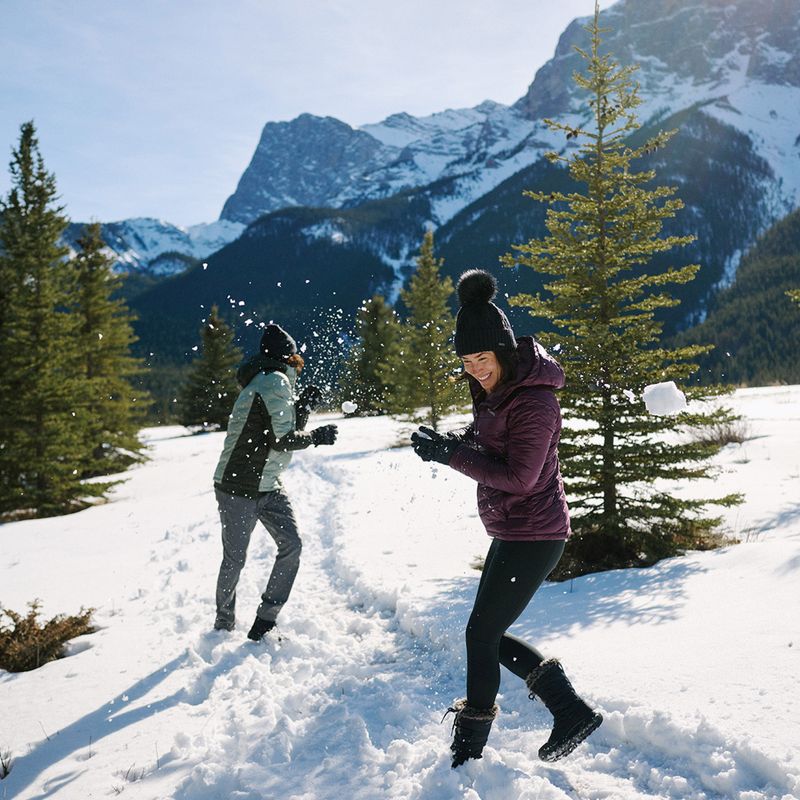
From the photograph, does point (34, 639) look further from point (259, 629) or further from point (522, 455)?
point (522, 455)

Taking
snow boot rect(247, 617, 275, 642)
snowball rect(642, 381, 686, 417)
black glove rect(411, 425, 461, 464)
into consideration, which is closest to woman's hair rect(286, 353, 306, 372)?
snow boot rect(247, 617, 275, 642)

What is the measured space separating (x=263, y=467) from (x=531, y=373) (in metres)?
3.14

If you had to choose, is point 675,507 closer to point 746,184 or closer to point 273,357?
point 273,357

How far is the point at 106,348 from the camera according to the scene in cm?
2350

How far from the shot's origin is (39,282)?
1661 cm

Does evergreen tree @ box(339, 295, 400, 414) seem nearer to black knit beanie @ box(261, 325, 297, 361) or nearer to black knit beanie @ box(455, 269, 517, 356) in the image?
black knit beanie @ box(261, 325, 297, 361)

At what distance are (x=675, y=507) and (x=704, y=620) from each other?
242 cm

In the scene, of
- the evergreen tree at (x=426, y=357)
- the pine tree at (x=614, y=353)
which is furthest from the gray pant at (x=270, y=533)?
the evergreen tree at (x=426, y=357)

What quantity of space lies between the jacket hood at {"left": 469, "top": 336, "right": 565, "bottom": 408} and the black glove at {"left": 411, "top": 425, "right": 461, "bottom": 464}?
31 centimetres

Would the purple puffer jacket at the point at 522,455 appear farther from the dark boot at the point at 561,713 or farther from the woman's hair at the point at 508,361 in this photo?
the dark boot at the point at 561,713

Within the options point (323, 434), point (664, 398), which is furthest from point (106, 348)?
point (664, 398)

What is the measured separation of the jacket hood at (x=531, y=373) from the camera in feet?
9.71

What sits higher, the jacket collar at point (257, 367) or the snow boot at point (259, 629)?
the jacket collar at point (257, 367)

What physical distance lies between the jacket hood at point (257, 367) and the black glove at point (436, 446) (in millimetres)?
2642
